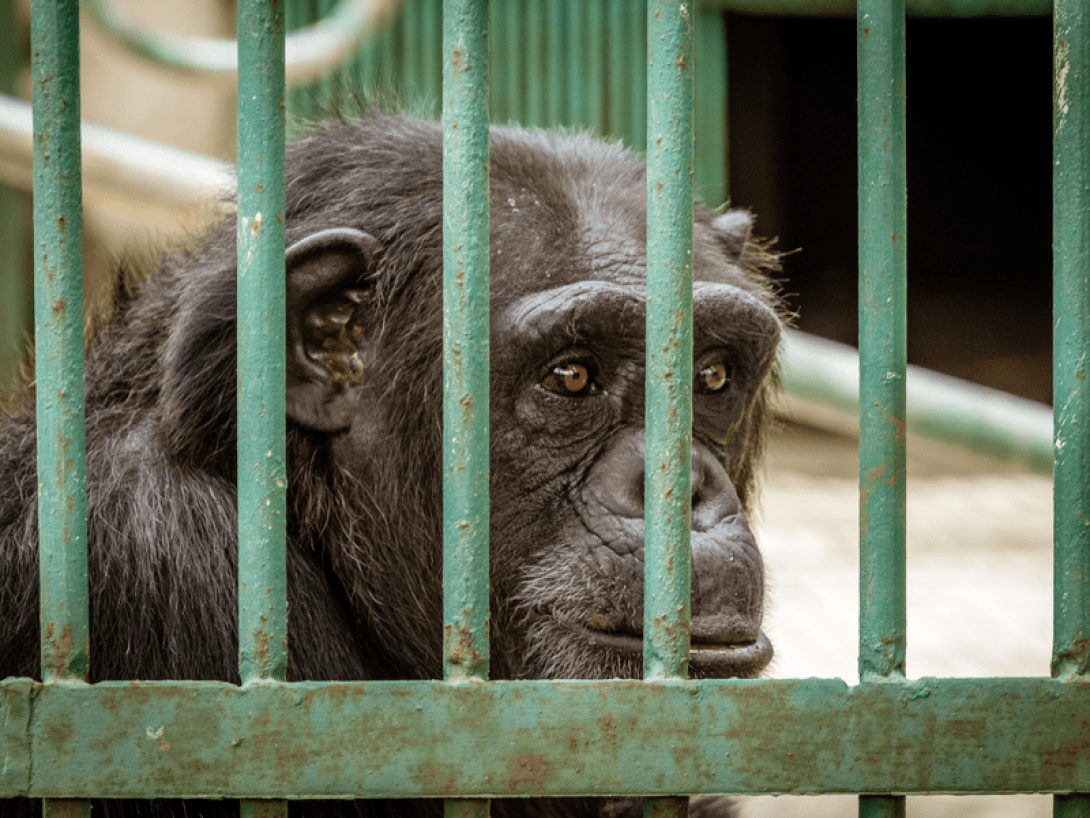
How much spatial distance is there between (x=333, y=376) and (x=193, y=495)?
37 centimetres

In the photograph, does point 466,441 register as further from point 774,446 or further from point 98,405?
point 774,446

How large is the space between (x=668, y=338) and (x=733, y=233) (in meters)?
1.70

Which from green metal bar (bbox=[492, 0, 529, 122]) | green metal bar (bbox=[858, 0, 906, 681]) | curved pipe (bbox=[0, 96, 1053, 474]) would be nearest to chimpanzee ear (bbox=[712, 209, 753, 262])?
curved pipe (bbox=[0, 96, 1053, 474])

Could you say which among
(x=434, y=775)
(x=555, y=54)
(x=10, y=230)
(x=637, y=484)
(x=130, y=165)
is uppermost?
(x=555, y=54)

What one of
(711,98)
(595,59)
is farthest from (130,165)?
(711,98)

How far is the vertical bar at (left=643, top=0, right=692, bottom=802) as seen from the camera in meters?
1.47

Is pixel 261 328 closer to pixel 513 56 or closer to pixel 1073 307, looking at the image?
pixel 1073 307

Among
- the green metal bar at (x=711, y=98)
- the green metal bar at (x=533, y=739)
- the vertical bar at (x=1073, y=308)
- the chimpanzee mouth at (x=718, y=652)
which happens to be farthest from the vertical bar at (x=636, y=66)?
the green metal bar at (x=533, y=739)

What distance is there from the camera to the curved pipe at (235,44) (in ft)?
17.7

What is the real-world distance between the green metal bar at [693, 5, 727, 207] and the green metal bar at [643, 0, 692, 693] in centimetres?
486

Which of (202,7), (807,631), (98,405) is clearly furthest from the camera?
(202,7)

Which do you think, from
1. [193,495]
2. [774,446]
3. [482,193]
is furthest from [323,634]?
[774,446]

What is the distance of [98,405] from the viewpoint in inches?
Answer: 98.4

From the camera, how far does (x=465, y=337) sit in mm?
1474
